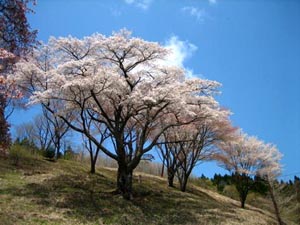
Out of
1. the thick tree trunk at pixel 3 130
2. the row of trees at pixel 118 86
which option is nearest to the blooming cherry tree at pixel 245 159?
the row of trees at pixel 118 86

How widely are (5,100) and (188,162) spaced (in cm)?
2101

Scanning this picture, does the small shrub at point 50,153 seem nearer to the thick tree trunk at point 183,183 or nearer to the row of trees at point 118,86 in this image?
the row of trees at point 118,86

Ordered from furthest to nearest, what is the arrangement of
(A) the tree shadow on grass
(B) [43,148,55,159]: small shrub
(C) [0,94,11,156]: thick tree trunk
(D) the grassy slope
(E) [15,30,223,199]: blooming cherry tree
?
1. (B) [43,148,55,159]: small shrub
2. (E) [15,30,223,199]: blooming cherry tree
3. (A) the tree shadow on grass
4. (D) the grassy slope
5. (C) [0,94,11,156]: thick tree trunk

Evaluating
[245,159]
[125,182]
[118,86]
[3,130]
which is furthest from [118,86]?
[245,159]

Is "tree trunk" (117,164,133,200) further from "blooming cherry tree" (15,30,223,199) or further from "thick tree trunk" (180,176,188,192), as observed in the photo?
"thick tree trunk" (180,176,188,192)

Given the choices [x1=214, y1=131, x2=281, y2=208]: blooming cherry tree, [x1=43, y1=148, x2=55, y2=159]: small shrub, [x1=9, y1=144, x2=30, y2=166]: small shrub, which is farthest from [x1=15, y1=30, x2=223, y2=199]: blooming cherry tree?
[x1=214, y1=131, x2=281, y2=208]: blooming cherry tree

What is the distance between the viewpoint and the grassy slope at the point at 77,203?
12.8 metres

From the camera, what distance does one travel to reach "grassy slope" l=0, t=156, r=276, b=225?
12.8 m

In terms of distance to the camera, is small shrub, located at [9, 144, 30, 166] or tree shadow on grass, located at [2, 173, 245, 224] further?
small shrub, located at [9, 144, 30, 166]

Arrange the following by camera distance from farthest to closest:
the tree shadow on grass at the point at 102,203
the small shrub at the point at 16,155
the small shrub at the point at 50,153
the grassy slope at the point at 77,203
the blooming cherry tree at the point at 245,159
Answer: the blooming cherry tree at the point at 245,159 < the small shrub at the point at 50,153 < the small shrub at the point at 16,155 < the tree shadow on grass at the point at 102,203 < the grassy slope at the point at 77,203

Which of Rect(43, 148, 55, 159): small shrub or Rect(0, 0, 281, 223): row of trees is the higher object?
Rect(0, 0, 281, 223): row of trees

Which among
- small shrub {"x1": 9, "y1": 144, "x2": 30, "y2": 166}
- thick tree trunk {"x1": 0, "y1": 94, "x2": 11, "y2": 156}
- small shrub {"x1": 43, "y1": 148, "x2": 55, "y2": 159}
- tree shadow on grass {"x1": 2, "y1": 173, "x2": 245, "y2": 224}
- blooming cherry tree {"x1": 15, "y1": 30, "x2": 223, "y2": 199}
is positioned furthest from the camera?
small shrub {"x1": 43, "y1": 148, "x2": 55, "y2": 159}

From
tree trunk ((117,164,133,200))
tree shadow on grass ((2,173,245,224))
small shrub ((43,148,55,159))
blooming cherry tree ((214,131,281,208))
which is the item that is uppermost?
blooming cherry tree ((214,131,281,208))

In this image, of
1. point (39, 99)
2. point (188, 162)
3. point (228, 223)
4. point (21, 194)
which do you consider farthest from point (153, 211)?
point (188, 162)
